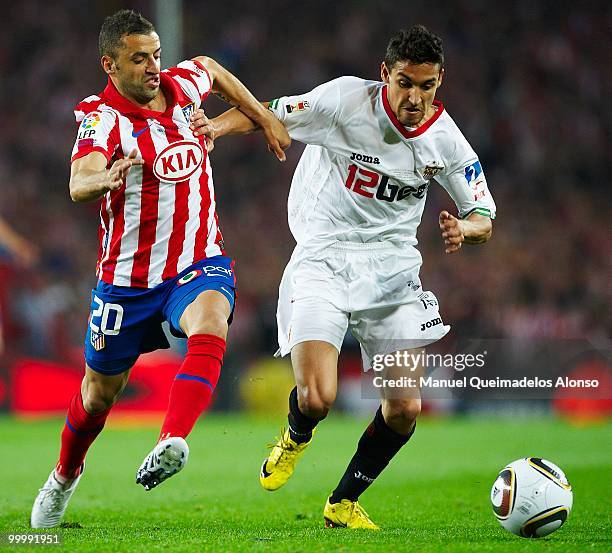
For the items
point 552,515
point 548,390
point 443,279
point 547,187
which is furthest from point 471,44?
point 552,515

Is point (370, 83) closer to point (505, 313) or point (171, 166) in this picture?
point (171, 166)

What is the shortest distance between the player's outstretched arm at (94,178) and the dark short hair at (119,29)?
0.72 metres

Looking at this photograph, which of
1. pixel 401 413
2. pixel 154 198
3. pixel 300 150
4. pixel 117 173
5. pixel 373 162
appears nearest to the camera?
pixel 117 173

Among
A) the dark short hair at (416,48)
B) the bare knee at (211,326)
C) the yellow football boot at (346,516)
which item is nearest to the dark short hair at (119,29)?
the dark short hair at (416,48)

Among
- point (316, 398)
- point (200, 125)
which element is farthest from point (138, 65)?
point (316, 398)

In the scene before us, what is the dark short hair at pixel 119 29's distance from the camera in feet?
17.0

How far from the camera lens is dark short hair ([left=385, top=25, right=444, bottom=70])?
17.3 ft

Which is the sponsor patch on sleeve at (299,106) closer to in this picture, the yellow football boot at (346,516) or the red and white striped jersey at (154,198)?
the red and white striped jersey at (154,198)

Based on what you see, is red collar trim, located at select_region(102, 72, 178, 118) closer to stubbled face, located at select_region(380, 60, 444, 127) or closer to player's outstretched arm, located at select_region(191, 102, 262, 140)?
player's outstretched arm, located at select_region(191, 102, 262, 140)

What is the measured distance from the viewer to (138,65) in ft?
17.0

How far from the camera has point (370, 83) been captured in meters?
5.77

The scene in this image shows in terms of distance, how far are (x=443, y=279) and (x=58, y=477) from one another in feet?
38.0

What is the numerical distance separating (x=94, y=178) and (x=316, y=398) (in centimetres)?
157

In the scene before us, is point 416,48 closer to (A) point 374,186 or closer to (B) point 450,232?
(A) point 374,186
